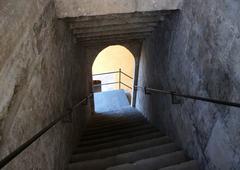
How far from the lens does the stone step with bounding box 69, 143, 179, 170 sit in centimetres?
260

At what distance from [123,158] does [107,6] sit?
4.82 feet

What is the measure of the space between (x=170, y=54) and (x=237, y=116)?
4.54ft

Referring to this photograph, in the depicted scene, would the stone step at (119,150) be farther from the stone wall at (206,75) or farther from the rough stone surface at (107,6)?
the rough stone surface at (107,6)

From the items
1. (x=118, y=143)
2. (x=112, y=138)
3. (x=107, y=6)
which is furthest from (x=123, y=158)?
(x=107, y=6)

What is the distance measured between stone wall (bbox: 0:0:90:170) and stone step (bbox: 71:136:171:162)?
0.55m

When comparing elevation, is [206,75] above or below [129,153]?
above

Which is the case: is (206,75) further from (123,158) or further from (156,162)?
(123,158)

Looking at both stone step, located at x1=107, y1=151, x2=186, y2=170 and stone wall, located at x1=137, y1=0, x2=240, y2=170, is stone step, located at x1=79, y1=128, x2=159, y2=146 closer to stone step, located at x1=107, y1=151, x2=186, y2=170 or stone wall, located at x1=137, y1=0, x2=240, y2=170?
stone wall, located at x1=137, y1=0, x2=240, y2=170

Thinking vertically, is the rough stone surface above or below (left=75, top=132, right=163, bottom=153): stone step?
above

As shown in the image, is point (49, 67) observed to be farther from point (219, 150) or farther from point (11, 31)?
point (219, 150)

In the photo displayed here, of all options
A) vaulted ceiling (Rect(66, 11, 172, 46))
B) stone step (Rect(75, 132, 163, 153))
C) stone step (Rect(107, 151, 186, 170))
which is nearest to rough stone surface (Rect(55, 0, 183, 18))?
vaulted ceiling (Rect(66, 11, 172, 46))

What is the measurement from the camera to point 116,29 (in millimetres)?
3516

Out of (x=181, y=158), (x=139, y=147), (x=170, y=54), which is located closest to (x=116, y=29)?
(x=170, y=54)

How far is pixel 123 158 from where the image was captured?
9.04 ft
